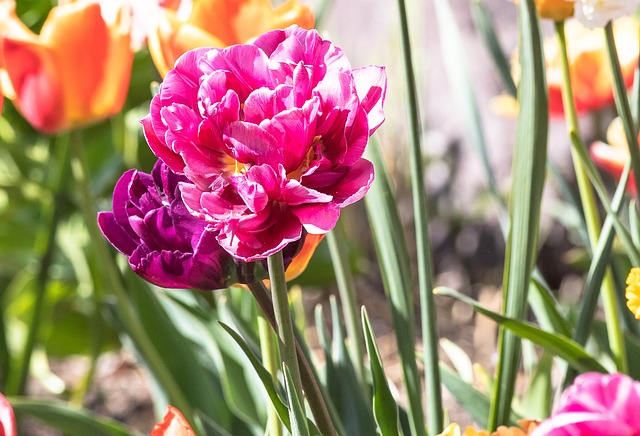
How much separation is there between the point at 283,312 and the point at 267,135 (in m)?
0.05

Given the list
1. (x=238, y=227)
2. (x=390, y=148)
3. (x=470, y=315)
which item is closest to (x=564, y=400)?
(x=238, y=227)

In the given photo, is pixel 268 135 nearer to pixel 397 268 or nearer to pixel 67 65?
pixel 397 268

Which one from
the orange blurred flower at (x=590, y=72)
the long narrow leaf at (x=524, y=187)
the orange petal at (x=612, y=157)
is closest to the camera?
the long narrow leaf at (x=524, y=187)

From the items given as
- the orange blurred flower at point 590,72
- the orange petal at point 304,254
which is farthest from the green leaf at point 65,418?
the orange blurred flower at point 590,72

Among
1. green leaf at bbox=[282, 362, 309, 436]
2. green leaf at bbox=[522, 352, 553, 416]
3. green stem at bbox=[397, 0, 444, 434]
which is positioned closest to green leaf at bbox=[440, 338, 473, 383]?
green leaf at bbox=[522, 352, 553, 416]

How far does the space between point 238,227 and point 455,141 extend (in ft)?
4.45

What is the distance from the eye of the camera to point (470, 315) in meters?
1.39

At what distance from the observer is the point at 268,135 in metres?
0.23

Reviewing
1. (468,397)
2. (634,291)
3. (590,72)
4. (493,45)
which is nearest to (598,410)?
(634,291)

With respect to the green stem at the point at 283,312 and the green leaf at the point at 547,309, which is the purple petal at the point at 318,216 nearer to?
the green stem at the point at 283,312

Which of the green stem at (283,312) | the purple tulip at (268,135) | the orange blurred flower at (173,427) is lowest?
the orange blurred flower at (173,427)

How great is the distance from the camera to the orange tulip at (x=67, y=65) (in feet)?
1.58

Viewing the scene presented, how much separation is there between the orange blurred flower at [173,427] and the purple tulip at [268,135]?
54 millimetres

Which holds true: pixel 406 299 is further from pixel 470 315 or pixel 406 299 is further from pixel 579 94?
pixel 470 315
